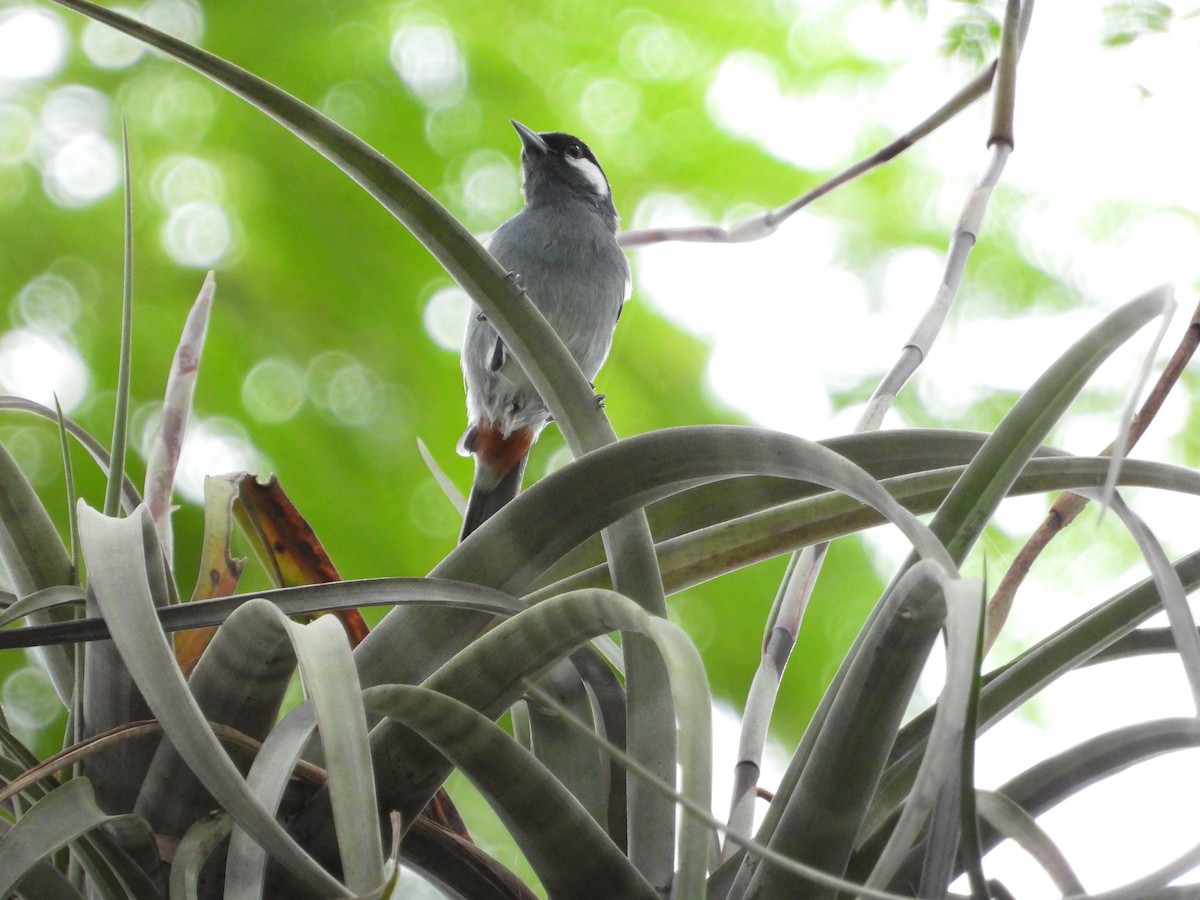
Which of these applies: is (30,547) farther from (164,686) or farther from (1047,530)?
(1047,530)

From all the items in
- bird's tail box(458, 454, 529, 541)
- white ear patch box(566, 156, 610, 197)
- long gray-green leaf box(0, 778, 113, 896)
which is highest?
white ear patch box(566, 156, 610, 197)

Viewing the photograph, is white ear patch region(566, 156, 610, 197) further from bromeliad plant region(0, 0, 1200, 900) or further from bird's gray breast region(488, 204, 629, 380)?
bromeliad plant region(0, 0, 1200, 900)

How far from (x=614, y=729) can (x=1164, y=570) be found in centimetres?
33

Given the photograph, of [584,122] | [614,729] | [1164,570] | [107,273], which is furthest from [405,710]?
[584,122]

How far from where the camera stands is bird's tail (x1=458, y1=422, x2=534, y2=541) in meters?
2.04

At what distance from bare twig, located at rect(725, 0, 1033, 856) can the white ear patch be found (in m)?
1.48

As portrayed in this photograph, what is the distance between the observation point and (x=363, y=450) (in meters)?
3.19

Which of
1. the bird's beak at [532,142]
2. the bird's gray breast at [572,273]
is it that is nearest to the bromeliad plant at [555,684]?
the bird's gray breast at [572,273]

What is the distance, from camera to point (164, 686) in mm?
436

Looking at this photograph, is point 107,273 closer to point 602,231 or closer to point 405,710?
point 602,231

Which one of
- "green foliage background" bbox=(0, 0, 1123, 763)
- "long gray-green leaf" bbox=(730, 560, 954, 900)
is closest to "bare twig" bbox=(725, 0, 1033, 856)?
"long gray-green leaf" bbox=(730, 560, 954, 900)

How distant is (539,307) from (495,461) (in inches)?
12.8

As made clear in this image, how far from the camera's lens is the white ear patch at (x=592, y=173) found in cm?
247

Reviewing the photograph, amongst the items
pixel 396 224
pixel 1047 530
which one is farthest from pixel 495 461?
pixel 396 224
